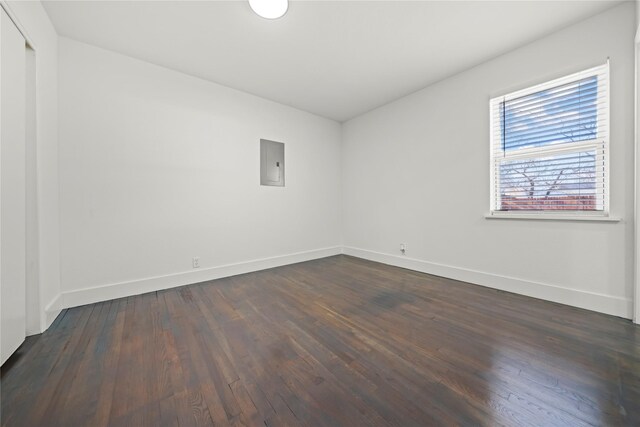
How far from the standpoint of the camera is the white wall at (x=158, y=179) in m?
2.44

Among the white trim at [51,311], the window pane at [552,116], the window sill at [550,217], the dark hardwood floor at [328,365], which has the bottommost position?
the dark hardwood floor at [328,365]

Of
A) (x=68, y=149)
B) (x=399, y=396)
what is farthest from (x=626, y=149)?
(x=68, y=149)

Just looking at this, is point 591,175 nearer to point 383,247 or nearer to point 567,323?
point 567,323

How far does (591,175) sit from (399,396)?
2.80 meters

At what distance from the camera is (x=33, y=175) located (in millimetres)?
A: 1887

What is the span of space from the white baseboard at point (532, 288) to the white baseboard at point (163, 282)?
2196mm

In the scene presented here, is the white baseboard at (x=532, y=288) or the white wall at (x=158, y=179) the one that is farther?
the white wall at (x=158, y=179)

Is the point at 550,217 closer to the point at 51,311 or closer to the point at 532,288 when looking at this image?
the point at 532,288

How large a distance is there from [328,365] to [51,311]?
2.57 m

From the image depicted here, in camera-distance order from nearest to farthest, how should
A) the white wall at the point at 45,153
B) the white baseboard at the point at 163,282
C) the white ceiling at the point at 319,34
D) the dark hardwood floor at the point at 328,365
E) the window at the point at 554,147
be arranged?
1. the dark hardwood floor at the point at 328,365
2. the white wall at the point at 45,153
3. the white ceiling at the point at 319,34
4. the window at the point at 554,147
5. the white baseboard at the point at 163,282

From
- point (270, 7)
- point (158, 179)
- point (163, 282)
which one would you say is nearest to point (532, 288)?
point (270, 7)

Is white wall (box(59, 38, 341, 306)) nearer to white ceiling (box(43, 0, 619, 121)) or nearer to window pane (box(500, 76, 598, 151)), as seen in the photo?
white ceiling (box(43, 0, 619, 121))

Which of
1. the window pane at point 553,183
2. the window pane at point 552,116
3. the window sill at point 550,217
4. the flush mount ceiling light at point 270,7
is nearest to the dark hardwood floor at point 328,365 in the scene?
the window sill at point 550,217

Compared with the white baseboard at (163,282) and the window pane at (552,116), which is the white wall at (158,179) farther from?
the window pane at (552,116)
